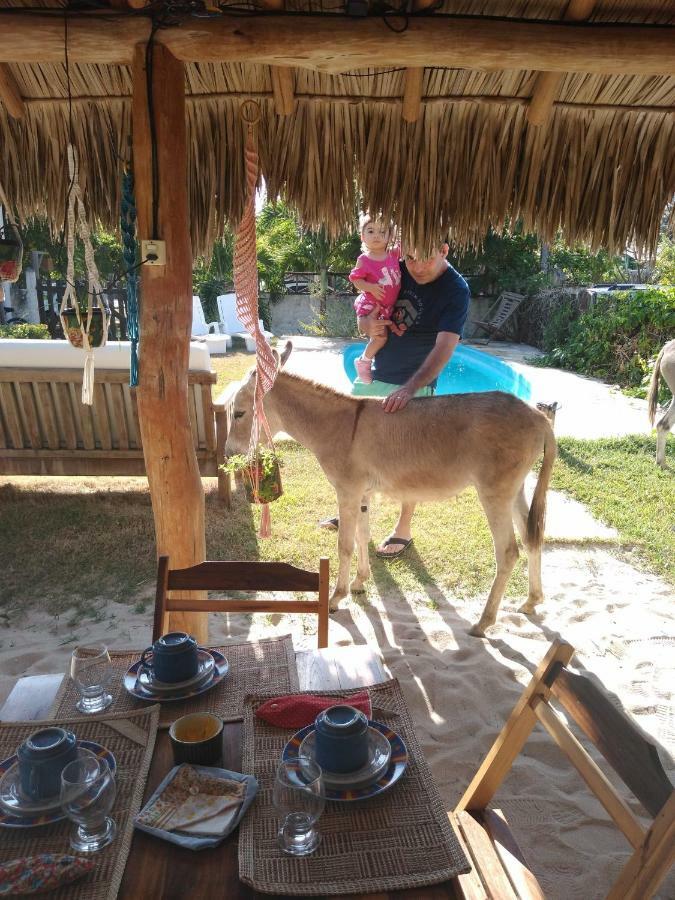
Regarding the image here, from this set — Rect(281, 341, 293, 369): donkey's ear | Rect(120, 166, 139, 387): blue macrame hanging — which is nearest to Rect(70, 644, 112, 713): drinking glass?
Rect(120, 166, 139, 387): blue macrame hanging

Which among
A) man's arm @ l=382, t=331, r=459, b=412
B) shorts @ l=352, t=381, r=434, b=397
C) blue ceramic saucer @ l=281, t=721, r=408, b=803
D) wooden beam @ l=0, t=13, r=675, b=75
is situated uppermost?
wooden beam @ l=0, t=13, r=675, b=75

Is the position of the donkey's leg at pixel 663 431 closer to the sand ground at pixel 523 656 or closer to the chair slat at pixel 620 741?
the sand ground at pixel 523 656

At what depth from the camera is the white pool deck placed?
9.19 m

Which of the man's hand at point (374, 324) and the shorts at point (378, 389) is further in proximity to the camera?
the shorts at point (378, 389)

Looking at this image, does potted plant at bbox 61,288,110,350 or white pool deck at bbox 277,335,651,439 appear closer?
potted plant at bbox 61,288,110,350

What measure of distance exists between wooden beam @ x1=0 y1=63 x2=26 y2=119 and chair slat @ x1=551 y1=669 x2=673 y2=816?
3.63 m

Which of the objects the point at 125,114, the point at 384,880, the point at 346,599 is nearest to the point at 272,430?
the point at 346,599

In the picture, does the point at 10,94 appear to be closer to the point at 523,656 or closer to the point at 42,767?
the point at 42,767

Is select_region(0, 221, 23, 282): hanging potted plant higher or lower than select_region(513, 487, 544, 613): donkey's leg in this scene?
higher

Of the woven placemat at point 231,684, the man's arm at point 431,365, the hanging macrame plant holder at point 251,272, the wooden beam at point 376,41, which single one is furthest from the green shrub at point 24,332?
the woven placemat at point 231,684

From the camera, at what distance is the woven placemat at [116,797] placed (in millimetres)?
1365

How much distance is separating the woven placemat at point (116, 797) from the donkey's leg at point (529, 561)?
10.1ft

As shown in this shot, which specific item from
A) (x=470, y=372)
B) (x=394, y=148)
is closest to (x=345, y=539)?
(x=394, y=148)

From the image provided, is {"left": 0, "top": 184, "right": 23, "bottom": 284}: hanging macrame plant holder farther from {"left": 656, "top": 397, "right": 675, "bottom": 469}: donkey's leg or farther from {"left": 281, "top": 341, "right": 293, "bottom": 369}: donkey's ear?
{"left": 656, "top": 397, "right": 675, "bottom": 469}: donkey's leg
